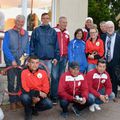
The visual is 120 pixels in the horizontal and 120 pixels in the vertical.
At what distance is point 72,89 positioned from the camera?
8.96m

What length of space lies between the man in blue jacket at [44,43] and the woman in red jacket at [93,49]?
86 cm

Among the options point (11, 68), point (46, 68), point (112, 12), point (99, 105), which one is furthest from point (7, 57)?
point (112, 12)

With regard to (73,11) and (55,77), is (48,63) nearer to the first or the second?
(55,77)

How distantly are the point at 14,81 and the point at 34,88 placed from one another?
0.79m

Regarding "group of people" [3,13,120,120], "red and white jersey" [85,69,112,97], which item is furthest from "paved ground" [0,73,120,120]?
"red and white jersey" [85,69,112,97]

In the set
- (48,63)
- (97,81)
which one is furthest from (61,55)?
(97,81)

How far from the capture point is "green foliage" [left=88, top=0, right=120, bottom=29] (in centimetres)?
2764

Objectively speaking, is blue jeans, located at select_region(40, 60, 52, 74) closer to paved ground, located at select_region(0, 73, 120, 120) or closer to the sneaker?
paved ground, located at select_region(0, 73, 120, 120)

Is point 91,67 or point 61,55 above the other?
point 61,55

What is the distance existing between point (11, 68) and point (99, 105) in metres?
2.16

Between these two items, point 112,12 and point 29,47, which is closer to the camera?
point 29,47

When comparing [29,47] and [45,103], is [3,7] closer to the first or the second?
[29,47]

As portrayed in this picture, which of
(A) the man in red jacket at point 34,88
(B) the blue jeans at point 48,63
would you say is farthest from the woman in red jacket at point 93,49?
(A) the man in red jacket at point 34,88

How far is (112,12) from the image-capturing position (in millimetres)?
31438
